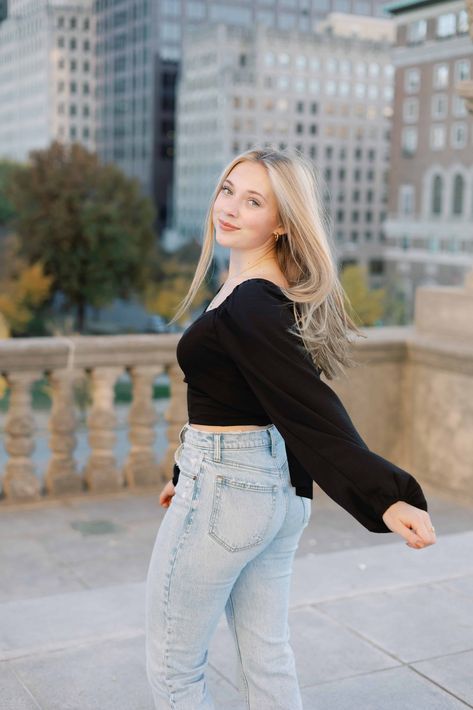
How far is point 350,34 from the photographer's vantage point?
13262 cm

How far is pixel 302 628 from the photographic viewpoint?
412cm

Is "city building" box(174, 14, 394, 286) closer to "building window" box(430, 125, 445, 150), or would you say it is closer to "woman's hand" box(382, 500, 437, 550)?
"building window" box(430, 125, 445, 150)

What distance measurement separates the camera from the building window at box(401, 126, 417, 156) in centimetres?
9769

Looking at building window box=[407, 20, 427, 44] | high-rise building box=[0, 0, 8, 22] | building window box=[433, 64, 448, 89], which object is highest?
building window box=[407, 20, 427, 44]

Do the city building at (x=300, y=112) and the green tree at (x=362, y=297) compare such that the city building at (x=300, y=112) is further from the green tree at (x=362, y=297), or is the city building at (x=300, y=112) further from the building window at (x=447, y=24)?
the green tree at (x=362, y=297)

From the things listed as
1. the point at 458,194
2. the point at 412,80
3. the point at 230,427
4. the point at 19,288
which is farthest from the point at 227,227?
the point at 412,80

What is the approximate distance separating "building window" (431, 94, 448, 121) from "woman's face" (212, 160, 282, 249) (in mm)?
95210

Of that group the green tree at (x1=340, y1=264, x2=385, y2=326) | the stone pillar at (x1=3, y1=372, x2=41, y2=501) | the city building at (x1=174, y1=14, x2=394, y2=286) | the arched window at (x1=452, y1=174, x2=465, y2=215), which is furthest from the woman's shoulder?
the city building at (x1=174, y1=14, x2=394, y2=286)

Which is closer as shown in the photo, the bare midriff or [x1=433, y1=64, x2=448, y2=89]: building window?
the bare midriff

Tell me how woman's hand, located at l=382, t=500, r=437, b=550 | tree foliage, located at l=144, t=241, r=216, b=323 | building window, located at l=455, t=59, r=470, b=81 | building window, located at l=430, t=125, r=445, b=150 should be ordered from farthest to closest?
1. building window, located at l=430, t=125, r=445, b=150
2. building window, located at l=455, t=59, r=470, b=81
3. tree foliage, located at l=144, t=241, r=216, b=323
4. woman's hand, located at l=382, t=500, r=437, b=550

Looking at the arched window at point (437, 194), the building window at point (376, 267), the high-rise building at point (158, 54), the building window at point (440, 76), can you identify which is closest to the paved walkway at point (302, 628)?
the arched window at point (437, 194)

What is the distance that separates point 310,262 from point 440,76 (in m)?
96.0

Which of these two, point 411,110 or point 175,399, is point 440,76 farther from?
→ point 175,399

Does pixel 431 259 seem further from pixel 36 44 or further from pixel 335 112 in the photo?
pixel 36 44
